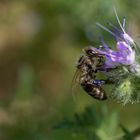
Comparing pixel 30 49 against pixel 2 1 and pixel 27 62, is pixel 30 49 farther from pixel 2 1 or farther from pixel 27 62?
pixel 2 1

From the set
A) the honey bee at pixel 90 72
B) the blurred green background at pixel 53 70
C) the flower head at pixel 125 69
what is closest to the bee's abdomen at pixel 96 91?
the honey bee at pixel 90 72

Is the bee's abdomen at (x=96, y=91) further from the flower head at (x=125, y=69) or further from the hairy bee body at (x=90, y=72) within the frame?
the flower head at (x=125, y=69)

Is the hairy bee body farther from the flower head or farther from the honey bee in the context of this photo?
the flower head

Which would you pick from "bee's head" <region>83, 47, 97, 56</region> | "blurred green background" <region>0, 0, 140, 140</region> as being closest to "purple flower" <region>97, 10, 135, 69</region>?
"bee's head" <region>83, 47, 97, 56</region>

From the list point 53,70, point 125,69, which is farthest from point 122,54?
point 53,70

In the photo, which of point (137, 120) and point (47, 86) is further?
point (47, 86)

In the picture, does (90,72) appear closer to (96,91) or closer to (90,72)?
(90,72)

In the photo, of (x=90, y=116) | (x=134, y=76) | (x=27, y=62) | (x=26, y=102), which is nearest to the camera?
(x=134, y=76)

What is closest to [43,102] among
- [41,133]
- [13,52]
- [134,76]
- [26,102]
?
[26,102]
